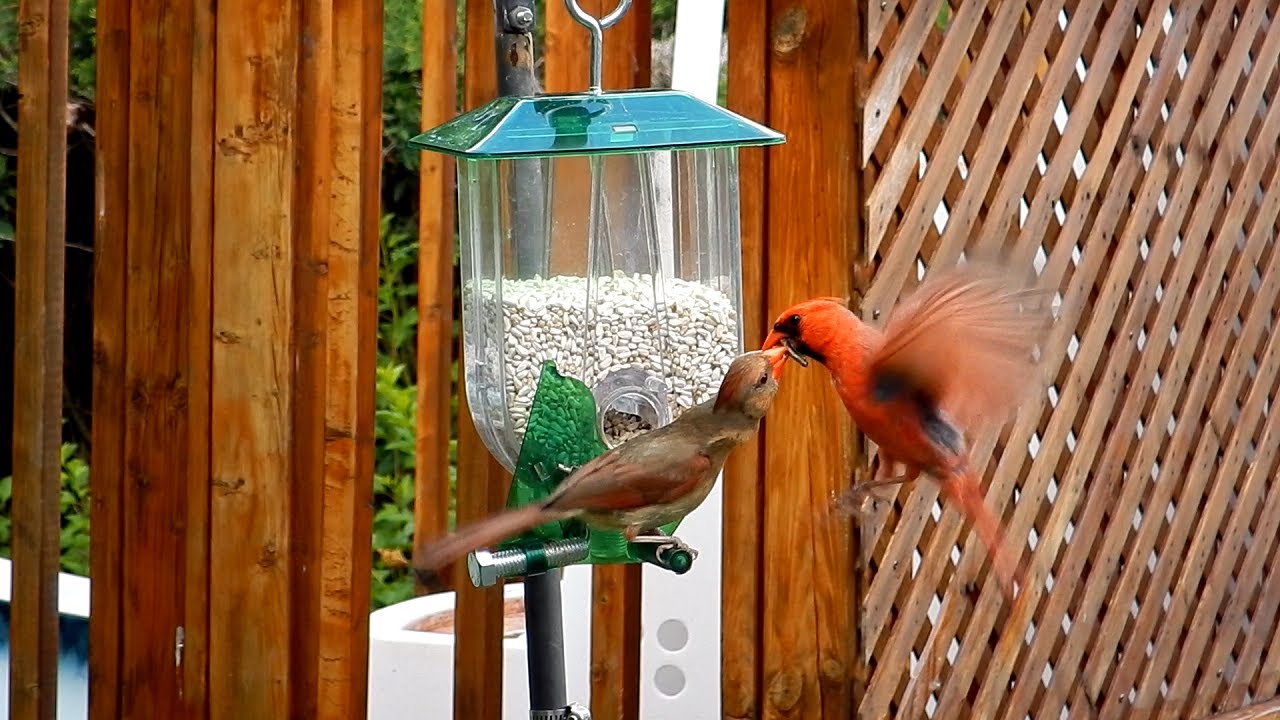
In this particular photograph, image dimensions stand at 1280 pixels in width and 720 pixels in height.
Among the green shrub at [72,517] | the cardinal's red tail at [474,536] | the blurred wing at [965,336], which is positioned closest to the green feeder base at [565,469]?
the cardinal's red tail at [474,536]

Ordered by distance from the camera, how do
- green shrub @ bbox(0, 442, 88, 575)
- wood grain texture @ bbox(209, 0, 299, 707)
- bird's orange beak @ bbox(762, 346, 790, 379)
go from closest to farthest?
bird's orange beak @ bbox(762, 346, 790, 379) → wood grain texture @ bbox(209, 0, 299, 707) → green shrub @ bbox(0, 442, 88, 575)

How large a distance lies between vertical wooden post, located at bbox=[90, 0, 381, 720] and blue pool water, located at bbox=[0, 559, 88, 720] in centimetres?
58

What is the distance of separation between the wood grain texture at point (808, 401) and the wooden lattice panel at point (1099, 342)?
0.14 feet

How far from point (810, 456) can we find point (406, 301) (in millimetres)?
2840

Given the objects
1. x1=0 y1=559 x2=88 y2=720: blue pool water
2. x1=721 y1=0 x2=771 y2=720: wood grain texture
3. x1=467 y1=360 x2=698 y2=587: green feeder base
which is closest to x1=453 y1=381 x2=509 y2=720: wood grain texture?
x1=721 y1=0 x2=771 y2=720: wood grain texture

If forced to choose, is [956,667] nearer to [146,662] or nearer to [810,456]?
[810,456]

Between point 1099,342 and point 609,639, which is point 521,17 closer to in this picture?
point 609,639

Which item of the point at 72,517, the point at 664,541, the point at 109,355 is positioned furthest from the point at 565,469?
the point at 72,517

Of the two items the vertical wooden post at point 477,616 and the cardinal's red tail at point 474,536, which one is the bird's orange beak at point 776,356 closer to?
the cardinal's red tail at point 474,536

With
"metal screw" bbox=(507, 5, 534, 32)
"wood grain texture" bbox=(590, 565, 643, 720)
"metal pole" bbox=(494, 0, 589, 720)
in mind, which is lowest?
"wood grain texture" bbox=(590, 565, 643, 720)

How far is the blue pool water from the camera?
325 cm

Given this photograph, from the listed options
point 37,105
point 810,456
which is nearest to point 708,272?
point 810,456

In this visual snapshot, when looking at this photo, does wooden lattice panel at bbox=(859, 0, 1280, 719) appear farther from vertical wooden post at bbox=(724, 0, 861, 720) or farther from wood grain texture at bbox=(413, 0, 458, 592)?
wood grain texture at bbox=(413, 0, 458, 592)

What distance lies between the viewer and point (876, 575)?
9.02 feet
